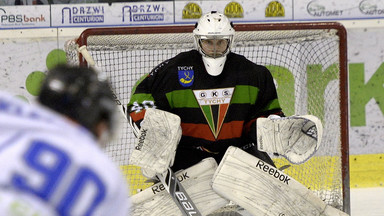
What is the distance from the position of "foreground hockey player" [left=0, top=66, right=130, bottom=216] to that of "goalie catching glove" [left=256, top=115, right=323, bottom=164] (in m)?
1.99

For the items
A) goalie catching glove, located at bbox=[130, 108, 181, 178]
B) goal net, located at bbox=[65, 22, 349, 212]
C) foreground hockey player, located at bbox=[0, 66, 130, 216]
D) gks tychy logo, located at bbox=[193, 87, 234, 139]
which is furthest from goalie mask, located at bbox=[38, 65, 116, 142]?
goal net, located at bbox=[65, 22, 349, 212]

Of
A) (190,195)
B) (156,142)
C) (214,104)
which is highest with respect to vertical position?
(214,104)

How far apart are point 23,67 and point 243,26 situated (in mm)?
1380

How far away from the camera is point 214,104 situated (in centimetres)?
317

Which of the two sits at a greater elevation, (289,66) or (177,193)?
(289,66)

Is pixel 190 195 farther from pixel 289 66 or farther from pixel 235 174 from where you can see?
pixel 289 66

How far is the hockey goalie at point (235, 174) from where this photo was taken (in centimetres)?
296

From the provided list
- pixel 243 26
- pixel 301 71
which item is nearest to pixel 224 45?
pixel 243 26

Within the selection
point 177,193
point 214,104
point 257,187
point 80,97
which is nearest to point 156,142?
point 177,193

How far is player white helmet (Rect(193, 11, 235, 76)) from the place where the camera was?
310cm

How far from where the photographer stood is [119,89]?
A: 155 inches

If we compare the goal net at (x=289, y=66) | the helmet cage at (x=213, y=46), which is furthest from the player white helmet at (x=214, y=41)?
the goal net at (x=289, y=66)

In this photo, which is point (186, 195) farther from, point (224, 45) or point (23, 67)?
point (23, 67)

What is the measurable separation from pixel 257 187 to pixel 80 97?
202 cm
